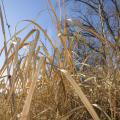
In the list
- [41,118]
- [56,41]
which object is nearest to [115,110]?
[41,118]

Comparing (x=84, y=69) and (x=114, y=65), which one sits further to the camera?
(x=84, y=69)

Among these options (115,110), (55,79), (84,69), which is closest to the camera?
(115,110)

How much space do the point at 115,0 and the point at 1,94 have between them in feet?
31.8

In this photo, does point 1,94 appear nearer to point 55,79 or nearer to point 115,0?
point 55,79

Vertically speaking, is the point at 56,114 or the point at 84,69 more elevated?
the point at 84,69

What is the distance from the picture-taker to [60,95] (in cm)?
90

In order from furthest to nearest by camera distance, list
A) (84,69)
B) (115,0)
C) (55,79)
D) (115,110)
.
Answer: (115,0)
(84,69)
(55,79)
(115,110)

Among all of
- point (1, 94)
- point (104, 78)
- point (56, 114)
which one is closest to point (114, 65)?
point (104, 78)

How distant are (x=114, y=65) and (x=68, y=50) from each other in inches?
6.4

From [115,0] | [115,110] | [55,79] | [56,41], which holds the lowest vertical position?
[115,110]

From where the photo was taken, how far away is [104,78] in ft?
3.26

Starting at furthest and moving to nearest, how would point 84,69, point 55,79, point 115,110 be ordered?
point 84,69 → point 55,79 → point 115,110

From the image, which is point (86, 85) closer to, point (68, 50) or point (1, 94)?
point (68, 50)

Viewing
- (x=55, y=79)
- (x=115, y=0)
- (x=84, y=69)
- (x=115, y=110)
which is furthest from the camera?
(x=115, y=0)
